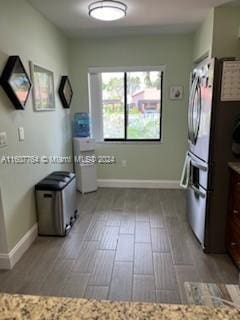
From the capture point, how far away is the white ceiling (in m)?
2.81

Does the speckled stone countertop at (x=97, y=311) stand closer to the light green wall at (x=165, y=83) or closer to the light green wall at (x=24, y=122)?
the light green wall at (x=24, y=122)

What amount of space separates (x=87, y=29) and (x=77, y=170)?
2.25m

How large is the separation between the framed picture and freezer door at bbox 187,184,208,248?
2.06 m

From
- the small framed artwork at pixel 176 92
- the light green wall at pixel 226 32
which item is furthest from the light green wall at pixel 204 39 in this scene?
the small framed artwork at pixel 176 92

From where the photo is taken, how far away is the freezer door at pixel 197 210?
8.48 ft

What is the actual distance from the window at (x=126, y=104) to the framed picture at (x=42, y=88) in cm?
113

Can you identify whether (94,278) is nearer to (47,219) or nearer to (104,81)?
(47,219)

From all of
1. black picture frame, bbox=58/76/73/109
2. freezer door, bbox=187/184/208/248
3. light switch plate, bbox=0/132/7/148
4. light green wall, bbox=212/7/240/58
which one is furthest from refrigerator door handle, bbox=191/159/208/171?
black picture frame, bbox=58/76/73/109

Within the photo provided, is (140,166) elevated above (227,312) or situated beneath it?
situated beneath

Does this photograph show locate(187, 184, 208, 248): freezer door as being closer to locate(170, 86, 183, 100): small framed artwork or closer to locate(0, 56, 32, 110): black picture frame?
locate(170, 86, 183, 100): small framed artwork

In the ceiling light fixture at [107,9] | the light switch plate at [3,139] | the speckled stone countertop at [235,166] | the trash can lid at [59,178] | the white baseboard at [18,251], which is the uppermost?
the ceiling light fixture at [107,9]

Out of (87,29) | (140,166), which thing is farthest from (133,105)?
(87,29)

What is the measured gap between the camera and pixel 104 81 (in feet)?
14.6

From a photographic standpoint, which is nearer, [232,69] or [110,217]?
[232,69]
